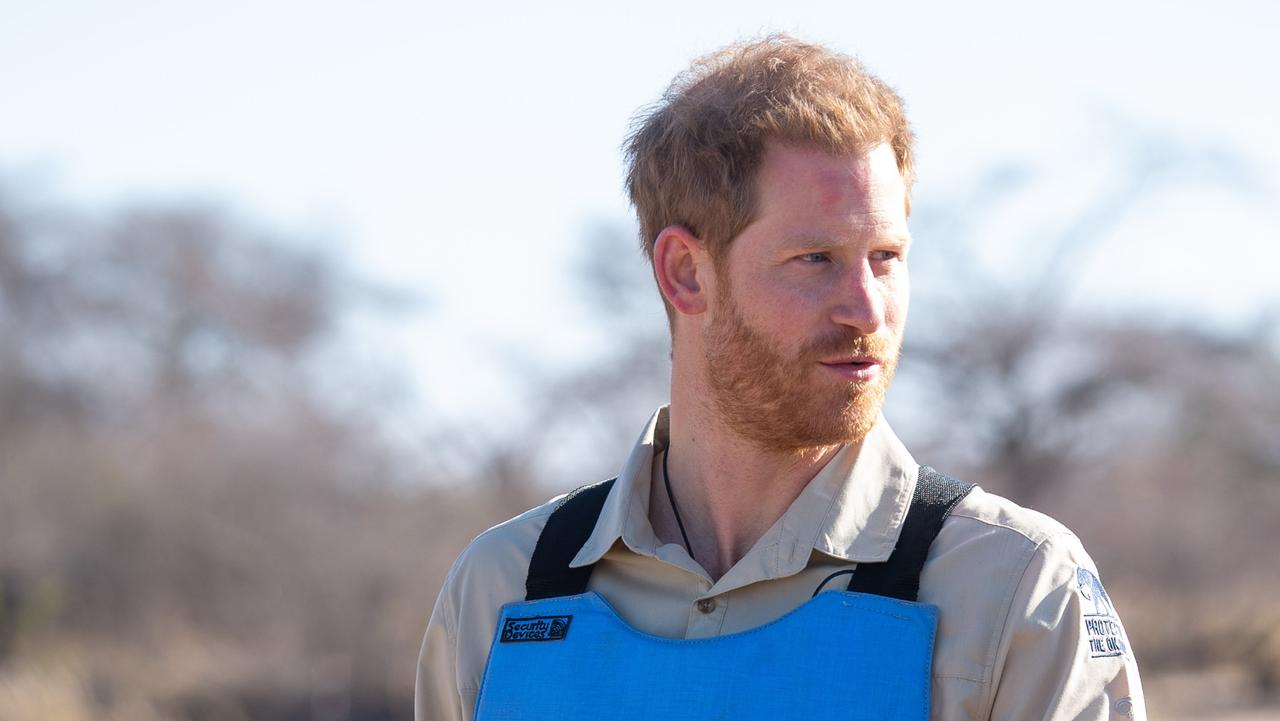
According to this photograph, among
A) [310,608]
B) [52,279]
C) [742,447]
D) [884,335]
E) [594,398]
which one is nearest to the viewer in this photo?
[884,335]

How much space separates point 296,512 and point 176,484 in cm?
159

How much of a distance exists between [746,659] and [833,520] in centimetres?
31

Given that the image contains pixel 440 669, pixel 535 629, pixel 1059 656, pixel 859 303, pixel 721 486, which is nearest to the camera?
pixel 1059 656

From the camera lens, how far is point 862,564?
2719mm

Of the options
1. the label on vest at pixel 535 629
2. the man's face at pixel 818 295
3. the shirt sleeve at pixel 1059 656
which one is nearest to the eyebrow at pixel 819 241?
the man's face at pixel 818 295

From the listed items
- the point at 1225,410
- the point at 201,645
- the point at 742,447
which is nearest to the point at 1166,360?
the point at 1225,410

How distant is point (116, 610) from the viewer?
58.9 feet

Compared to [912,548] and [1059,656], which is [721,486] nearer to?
[912,548]

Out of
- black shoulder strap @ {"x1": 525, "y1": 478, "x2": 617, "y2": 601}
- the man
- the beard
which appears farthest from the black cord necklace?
the beard

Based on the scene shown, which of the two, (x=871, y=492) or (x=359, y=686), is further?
(x=359, y=686)

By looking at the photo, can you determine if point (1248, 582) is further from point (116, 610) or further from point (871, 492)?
point (871, 492)

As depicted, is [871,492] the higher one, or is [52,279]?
[871,492]

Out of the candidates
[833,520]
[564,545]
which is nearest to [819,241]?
[833,520]

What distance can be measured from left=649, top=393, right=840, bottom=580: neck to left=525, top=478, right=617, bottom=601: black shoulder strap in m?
0.13
